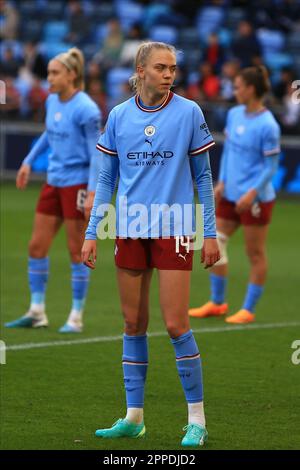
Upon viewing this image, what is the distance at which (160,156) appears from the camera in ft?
20.8

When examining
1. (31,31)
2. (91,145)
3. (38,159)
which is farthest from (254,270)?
(31,31)

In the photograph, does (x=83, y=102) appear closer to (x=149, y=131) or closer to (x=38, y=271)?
(x=38, y=271)

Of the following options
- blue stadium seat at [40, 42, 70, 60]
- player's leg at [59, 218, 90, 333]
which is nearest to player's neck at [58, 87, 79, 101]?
player's leg at [59, 218, 90, 333]

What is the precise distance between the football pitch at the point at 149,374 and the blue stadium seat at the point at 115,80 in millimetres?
10350

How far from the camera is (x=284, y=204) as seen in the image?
20.2 m

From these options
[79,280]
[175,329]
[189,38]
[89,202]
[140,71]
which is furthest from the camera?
[189,38]

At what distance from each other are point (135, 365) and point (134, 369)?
0.03 meters

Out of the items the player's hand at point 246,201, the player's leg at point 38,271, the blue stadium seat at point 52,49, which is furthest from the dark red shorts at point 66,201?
the blue stadium seat at point 52,49

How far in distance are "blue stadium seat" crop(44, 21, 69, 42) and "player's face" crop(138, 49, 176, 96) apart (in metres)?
20.8

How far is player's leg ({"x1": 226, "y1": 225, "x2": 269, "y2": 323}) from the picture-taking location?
34.8ft

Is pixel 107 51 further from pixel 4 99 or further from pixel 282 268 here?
pixel 282 268

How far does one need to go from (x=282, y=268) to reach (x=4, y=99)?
30.9 feet

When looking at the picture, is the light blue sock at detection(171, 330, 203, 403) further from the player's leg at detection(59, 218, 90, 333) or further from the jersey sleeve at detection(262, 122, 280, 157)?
the jersey sleeve at detection(262, 122, 280, 157)

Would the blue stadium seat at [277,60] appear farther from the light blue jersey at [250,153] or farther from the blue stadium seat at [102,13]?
the light blue jersey at [250,153]
